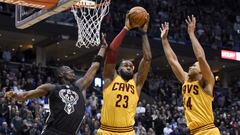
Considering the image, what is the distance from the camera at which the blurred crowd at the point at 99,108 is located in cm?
1490

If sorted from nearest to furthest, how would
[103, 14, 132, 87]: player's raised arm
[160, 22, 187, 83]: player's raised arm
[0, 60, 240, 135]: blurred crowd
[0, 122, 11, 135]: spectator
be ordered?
[103, 14, 132, 87]: player's raised arm
[160, 22, 187, 83]: player's raised arm
[0, 122, 11, 135]: spectator
[0, 60, 240, 135]: blurred crowd

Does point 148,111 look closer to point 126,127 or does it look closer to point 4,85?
point 4,85

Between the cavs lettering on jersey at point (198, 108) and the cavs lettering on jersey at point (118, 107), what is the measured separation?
768mm

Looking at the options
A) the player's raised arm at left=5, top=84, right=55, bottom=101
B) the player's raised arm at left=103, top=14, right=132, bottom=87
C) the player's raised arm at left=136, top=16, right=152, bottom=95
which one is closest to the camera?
the player's raised arm at left=5, top=84, right=55, bottom=101

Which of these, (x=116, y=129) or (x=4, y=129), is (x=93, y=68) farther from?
(x=4, y=129)

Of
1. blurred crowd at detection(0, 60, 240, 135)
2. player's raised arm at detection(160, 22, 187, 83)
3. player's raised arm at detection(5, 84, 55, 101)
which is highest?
player's raised arm at detection(160, 22, 187, 83)

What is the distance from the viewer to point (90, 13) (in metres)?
14.4

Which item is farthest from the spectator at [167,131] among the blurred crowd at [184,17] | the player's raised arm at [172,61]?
the player's raised arm at [172,61]

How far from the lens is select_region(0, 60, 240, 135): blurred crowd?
14898 mm

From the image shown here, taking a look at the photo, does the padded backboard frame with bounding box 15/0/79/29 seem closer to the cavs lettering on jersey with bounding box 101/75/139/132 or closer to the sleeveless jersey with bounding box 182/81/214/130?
the cavs lettering on jersey with bounding box 101/75/139/132

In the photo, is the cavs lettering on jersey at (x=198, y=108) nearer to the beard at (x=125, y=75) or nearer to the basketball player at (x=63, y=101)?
the beard at (x=125, y=75)

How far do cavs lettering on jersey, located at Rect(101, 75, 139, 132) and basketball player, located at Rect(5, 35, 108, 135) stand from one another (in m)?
0.32

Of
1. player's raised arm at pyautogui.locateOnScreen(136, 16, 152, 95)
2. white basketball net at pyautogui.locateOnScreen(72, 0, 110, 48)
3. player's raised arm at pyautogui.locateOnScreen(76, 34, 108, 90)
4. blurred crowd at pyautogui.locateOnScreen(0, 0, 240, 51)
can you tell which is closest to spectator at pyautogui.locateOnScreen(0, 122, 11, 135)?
white basketball net at pyautogui.locateOnScreen(72, 0, 110, 48)

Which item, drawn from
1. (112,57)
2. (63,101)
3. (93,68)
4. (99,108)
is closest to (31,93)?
(63,101)
